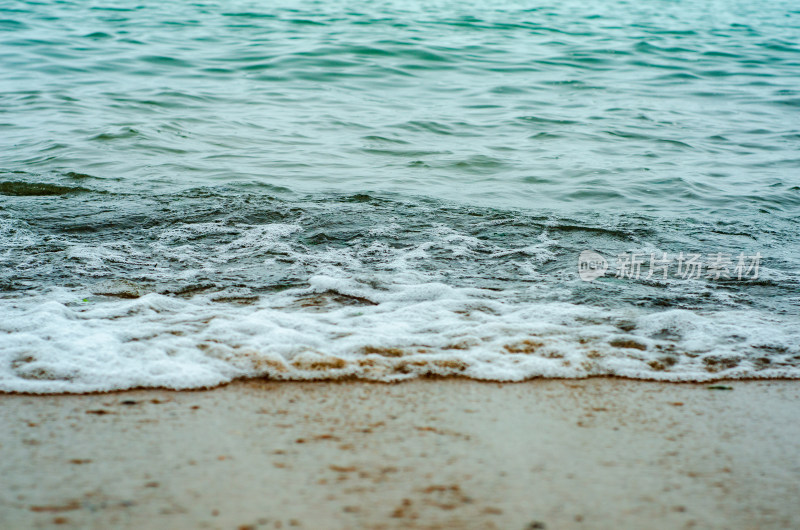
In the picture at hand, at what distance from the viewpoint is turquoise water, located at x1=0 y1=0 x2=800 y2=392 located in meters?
2.58

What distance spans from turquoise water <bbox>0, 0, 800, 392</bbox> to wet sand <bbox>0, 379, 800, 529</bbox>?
0.18 m

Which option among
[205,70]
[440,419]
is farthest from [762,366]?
[205,70]

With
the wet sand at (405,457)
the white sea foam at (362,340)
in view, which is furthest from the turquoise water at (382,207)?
the wet sand at (405,457)

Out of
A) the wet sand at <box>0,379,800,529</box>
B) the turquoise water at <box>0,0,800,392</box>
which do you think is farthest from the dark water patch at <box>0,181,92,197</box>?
the wet sand at <box>0,379,800,529</box>

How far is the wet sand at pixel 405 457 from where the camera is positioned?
1556 millimetres

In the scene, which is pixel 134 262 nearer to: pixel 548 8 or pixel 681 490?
pixel 681 490

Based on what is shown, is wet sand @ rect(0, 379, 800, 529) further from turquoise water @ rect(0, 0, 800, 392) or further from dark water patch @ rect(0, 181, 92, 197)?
dark water patch @ rect(0, 181, 92, 197)

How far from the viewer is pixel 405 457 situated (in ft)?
5.89

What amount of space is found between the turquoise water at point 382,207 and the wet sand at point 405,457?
0.59 feet

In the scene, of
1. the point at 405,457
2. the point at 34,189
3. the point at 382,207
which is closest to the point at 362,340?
the point at 405,457

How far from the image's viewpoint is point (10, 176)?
5.23 meters

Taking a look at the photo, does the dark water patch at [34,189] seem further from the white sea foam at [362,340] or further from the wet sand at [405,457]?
the wet sand at [405,457]

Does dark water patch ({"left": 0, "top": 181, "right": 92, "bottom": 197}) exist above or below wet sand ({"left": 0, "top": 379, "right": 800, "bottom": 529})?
above

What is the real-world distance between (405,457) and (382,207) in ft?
10.4
